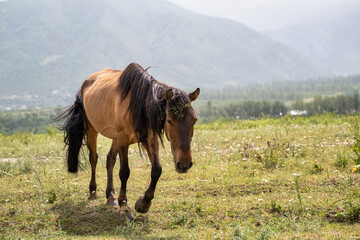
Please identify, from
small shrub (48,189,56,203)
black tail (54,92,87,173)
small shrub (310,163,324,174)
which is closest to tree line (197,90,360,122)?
small shrub (310,163,324,174)

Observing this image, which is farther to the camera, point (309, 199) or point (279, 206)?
point (309, 199)

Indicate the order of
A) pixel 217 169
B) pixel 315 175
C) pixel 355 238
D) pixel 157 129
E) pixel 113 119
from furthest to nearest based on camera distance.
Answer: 1. pixel 217 169
2. pixel 315 175
3. pixel 113 119
4. pixel 157 129
5. pixel 355 238

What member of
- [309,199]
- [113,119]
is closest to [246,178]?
[309,199]

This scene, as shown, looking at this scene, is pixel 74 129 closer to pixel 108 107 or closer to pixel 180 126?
pixel 108 107

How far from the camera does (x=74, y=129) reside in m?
8.29

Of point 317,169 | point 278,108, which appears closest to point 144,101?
point 317,169

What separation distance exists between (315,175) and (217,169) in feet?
7.30

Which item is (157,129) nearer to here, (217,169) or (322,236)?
(322,236)

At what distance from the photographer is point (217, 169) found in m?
8.97

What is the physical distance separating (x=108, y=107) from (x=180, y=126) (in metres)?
2.26

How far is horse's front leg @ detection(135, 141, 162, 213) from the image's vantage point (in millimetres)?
5715

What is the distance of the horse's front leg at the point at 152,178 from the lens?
5715 mm

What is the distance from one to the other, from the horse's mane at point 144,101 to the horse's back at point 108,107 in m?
0.21

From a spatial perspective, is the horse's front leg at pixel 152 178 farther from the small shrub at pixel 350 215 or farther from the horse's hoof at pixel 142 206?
the small shrub at pixel 350 215
